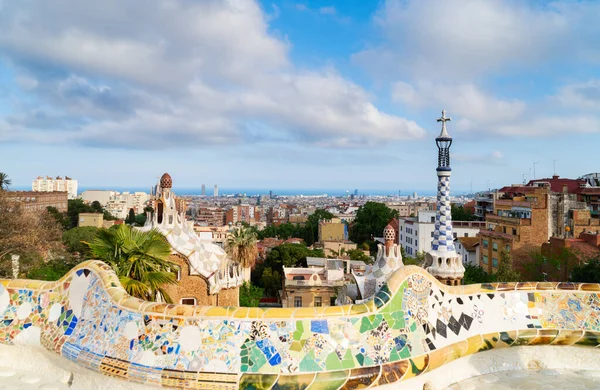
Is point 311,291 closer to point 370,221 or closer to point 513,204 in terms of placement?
point 513,204

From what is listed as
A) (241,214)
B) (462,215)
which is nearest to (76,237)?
(462,215)

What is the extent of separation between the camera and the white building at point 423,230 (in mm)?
49438

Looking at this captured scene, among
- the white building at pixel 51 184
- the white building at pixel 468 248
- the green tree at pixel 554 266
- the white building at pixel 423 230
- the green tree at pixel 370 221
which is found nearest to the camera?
the green tree at pixel 554 266

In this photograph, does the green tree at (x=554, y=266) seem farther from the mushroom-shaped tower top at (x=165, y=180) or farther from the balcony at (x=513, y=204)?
the mushroom-shaped tower top at (x=165, y=180)

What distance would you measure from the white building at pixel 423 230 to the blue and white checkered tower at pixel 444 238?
34767mm

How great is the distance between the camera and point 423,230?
53281 millimetres

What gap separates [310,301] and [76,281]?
2385 centimetres

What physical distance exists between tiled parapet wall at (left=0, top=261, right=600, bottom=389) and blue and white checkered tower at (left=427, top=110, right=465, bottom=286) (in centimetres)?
805

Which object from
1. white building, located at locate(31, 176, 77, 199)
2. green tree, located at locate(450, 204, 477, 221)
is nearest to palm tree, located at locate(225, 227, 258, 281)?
green tree, located at locate(450, 204, 477, 221)

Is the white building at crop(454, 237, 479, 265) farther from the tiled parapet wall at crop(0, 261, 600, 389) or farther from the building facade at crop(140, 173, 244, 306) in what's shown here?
the tiled parapet wall at crop(0, 261, 600, 389)

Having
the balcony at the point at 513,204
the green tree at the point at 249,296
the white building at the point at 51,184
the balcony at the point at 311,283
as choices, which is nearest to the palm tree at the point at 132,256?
the green tree at the point at 249,296

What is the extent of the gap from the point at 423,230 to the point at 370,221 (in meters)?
25.3

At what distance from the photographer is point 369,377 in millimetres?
5312

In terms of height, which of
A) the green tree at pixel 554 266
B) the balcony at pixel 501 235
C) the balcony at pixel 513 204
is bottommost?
the green tree at pixel 554 266
